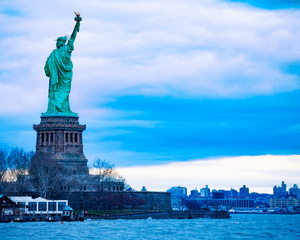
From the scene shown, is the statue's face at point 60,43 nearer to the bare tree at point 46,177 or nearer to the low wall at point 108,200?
the bare tree at point 46,177

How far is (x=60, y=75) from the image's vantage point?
145 meters

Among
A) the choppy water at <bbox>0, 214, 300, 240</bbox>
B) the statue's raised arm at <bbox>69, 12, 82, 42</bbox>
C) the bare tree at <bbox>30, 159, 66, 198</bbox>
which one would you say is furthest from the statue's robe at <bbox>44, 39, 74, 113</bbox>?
the choppy water at <bbox>0, 214, 300, 240</bbox>

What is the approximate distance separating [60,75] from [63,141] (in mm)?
11313

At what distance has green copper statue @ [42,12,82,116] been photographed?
144250mm

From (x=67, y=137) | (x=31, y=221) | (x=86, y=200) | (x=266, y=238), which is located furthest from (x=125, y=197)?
(x=266, y=238)

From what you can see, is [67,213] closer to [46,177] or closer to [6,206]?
[6,206]

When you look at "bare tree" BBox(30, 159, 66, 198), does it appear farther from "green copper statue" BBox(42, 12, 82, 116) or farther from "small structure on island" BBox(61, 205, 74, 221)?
"green copper statue" BBox(42, 12, 82, 116)

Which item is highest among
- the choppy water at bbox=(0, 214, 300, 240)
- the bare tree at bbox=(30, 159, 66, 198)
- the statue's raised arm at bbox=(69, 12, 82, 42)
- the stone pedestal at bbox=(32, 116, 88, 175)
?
the statue's raised arm at bbox=(69, 12, 82, 42)

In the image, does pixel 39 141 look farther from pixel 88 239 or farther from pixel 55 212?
pixel 88 239

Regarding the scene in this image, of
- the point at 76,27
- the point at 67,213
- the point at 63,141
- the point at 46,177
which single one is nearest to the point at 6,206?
the point at 67,213

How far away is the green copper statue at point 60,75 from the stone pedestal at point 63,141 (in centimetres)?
156

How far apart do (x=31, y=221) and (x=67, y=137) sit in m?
30.5

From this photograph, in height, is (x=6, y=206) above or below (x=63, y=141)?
below

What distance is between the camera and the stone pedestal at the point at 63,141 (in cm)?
14288
